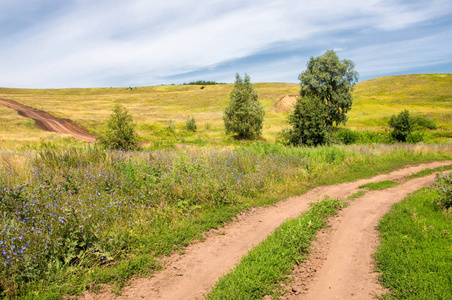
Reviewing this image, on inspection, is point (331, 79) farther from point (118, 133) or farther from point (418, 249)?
point (418, 249)

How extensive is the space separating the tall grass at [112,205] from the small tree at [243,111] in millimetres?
19533

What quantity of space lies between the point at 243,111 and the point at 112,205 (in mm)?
25999

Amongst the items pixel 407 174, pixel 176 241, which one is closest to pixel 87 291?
pixel 176 241

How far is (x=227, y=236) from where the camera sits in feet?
19.6

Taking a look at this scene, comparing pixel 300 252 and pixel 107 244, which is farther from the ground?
pixel 107 244

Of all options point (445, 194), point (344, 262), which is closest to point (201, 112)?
point (445, 194)

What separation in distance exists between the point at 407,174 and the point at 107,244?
13.0 metres

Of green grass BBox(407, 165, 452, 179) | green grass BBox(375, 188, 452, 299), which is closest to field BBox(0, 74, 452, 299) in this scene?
green grass BBox(407, 165, 452, 179)

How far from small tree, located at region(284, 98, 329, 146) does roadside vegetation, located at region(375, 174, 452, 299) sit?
12951mm

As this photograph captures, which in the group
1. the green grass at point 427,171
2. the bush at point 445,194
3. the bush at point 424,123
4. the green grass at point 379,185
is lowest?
the green grass at point 427,171

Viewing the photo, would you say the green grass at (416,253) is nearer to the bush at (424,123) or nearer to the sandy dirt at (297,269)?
the sandy dirt at (297,269)

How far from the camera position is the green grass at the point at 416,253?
3.90 m

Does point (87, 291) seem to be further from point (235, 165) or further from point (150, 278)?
point (235, 165)

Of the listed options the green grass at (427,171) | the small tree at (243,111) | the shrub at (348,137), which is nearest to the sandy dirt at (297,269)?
the green grass at (427,171)
